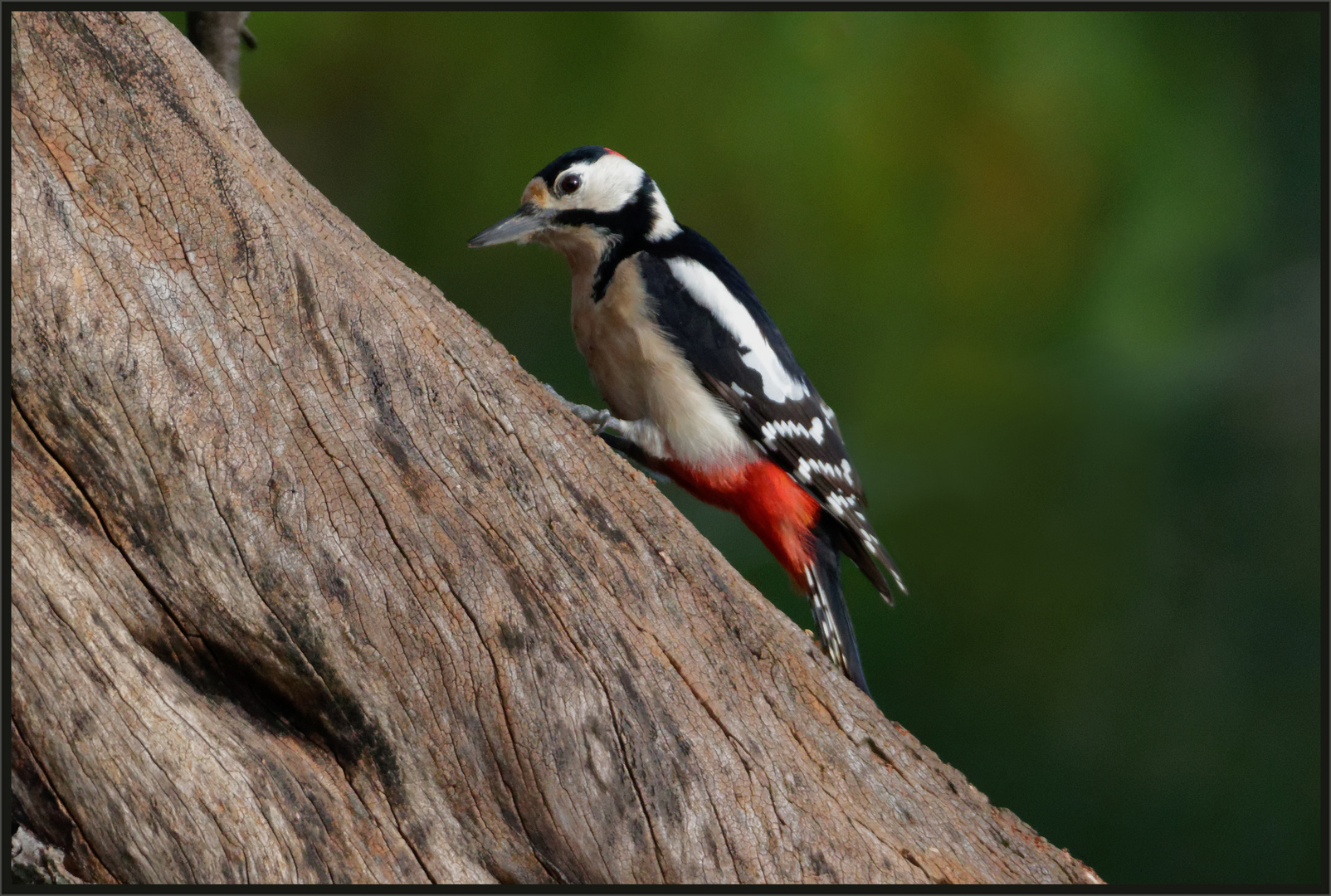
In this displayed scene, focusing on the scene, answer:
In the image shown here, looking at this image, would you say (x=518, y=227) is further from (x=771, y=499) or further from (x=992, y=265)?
(x=992, y=265)

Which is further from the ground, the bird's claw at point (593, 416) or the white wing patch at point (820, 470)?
the bird's claw at point (593, 416)

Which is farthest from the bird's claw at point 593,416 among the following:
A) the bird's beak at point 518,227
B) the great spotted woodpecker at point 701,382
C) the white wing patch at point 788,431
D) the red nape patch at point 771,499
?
the bird's beak at point 518,227

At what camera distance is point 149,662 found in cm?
160

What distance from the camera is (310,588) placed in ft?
5.47

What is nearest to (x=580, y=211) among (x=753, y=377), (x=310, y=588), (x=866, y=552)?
(x=753, y=377)

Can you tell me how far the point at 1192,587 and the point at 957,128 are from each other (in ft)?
8.15

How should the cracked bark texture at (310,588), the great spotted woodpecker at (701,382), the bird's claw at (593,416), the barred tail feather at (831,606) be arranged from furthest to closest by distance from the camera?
1. the great spotted woodpecker at (701,382)
2. the barred tail feather at (831,606)
3. the bird's claw at (593,416)
4. the cracked bark texture at (310,588)

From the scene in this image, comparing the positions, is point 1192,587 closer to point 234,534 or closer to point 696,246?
point 696,246

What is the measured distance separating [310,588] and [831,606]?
127 cm

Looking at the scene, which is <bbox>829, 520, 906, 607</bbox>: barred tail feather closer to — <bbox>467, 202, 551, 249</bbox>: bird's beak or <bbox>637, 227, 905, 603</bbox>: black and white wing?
<bbox>637, 227, 905, 603</bbox>: black and white wing

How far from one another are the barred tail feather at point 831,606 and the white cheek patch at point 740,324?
364mm

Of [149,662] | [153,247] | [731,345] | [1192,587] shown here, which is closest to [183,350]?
[153,247]

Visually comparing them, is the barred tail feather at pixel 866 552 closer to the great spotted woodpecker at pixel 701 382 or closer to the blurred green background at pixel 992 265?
the great spotted woodpecker at pixel 701 382

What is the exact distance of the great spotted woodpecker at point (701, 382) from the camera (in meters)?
2.53
